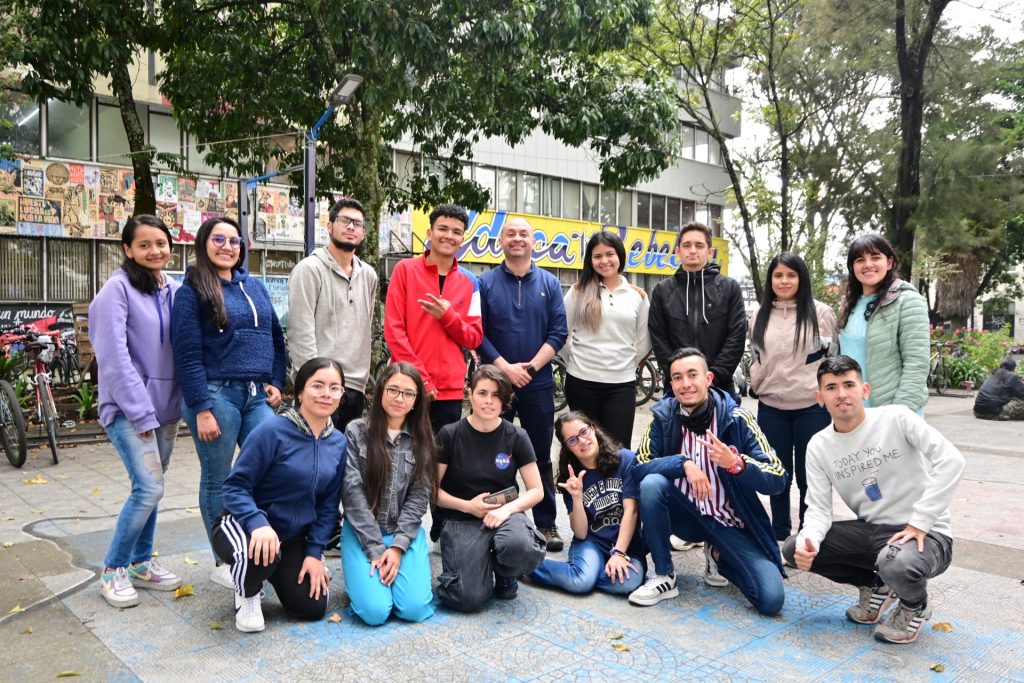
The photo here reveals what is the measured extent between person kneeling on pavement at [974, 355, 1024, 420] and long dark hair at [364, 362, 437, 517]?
36.0 ft

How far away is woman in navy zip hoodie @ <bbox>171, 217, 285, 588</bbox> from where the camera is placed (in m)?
3.83

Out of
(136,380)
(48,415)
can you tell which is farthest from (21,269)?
(136,380)

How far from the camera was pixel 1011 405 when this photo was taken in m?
12.0

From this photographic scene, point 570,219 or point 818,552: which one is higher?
point 570,219

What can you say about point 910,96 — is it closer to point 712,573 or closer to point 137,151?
point 137,151

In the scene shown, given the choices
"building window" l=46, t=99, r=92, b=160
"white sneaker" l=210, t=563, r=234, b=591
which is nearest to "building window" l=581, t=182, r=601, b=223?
"building window" l=46, t=99, r=92, b=160

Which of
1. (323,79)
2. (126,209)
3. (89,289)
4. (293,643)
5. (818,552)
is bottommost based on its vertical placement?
(293,643)

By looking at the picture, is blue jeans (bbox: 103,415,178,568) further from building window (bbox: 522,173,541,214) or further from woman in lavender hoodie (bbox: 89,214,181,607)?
building window (bbox: 522,173,541,214)

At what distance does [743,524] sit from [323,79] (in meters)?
8.81

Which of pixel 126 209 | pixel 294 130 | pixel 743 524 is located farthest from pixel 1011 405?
pixel 126 209

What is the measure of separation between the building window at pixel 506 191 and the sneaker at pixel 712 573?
21159 millimetres

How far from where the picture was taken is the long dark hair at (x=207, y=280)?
386 cm

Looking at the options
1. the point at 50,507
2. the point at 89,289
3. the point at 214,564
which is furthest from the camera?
the point at 89,289

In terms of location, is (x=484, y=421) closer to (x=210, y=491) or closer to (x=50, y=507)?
(x=210, y=491)
